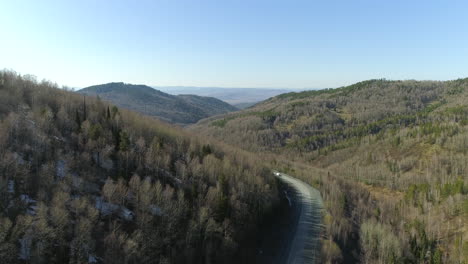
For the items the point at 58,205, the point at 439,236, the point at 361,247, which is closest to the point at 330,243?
the point at 361,247

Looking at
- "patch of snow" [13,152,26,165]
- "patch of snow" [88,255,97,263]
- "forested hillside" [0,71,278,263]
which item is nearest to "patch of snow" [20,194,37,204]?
"forested hillside" [0,71,278,263]

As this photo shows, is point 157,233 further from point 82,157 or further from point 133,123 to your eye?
point 133,123

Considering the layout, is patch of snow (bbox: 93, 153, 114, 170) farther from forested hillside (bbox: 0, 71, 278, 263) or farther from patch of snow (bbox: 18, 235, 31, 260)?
patch of snow (bbox: 18, 235, 31, 260)

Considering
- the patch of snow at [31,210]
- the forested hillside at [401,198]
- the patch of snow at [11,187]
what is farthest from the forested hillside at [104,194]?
the forested hillside at [401,198]

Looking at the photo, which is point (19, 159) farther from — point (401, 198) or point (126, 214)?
point (401, 198)

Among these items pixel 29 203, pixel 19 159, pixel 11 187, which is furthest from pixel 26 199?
pixel 19 159

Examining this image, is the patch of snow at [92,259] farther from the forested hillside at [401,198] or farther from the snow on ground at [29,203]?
the forested hillside at [401,198]
